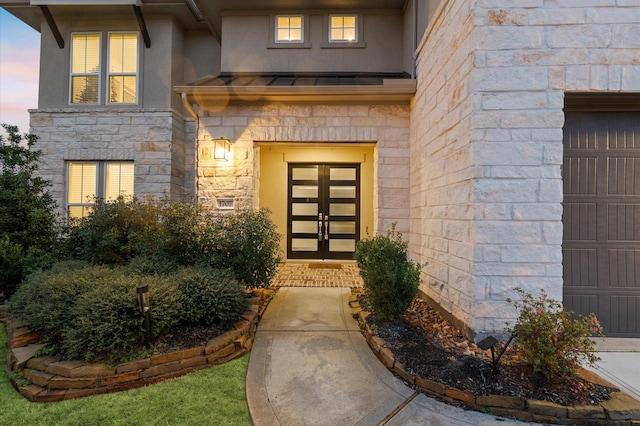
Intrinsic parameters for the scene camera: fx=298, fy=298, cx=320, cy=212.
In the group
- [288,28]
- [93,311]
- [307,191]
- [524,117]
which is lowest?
[93,311]

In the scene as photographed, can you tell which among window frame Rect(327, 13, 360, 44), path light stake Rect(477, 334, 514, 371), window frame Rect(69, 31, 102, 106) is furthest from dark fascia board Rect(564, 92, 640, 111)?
window frame Rect(69, 31, 102, 106)

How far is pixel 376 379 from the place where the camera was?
2766 millimetres

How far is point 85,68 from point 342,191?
6968 mm

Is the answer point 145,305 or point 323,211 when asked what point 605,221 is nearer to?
point 145,305

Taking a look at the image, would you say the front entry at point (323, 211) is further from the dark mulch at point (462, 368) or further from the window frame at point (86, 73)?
the window frame at point (86, 73)

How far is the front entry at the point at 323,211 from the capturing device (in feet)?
25.4

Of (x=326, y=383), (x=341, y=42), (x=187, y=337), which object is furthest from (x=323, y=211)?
(x=326, y=383)

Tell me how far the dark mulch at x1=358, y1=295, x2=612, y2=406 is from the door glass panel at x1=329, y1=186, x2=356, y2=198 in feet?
14.7

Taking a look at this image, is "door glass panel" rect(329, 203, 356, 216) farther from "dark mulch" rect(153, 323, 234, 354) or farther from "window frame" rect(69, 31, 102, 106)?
"window frame" rect(69, 31, 102, 106)

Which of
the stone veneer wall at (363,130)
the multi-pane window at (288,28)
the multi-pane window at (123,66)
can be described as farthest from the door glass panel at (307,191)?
the multi-pane window at (123,66)

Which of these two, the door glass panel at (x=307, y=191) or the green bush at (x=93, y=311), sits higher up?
the door glass panel at (x=307, y=191)

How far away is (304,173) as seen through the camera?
7.77m

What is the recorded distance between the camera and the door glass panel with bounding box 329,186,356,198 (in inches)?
306

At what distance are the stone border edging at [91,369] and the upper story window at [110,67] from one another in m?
6.06
